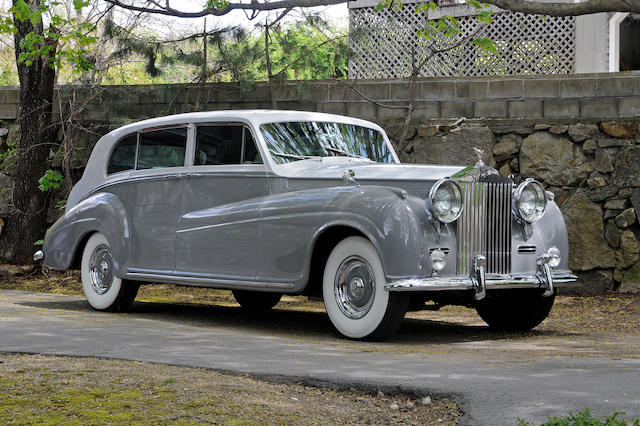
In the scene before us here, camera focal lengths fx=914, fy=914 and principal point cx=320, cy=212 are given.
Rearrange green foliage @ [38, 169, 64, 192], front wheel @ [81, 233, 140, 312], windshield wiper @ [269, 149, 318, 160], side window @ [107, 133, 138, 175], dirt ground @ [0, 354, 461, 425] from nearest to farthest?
1. dirt ground @ [0, 354, 461, 425]
2. windshield wiper @ [269, 149, 318, 160]
3. front wheel @ [81, 233, 140, 312]
4. side window @ [107, 133, 138, 175]
5. green foliage @ [38, 169, 64, 192]

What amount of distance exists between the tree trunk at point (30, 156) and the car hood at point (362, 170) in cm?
612

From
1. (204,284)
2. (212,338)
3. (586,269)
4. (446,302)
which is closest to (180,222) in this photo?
(204,284)

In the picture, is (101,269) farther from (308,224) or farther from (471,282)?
(471,282)

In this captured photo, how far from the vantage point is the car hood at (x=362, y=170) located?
6582 mm

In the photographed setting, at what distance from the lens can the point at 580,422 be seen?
3441 mm

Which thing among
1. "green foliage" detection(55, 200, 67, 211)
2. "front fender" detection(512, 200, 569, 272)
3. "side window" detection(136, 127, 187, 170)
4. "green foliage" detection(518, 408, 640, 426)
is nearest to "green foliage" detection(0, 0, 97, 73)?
"green foliage" detection(55, 200, 67, 211)

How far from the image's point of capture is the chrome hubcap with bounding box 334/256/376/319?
634 cm

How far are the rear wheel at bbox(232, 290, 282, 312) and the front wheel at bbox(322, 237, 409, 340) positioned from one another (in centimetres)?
243

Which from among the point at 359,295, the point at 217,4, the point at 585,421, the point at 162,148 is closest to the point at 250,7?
the point at 217,4

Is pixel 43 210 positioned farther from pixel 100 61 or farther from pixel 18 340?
pixel 18 340

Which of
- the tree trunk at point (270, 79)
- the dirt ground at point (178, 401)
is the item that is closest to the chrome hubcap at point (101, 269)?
the dirt ground at point (178, 401)

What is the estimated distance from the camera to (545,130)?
10406 millimetres

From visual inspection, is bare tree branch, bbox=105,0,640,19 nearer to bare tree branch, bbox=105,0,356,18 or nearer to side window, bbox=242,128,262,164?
bare tree branch, bbox=105,0,356,18

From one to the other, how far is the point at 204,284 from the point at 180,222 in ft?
2.15
